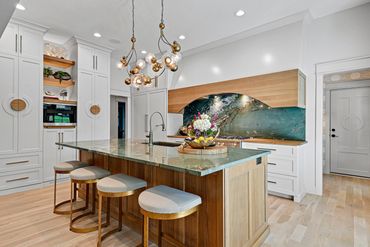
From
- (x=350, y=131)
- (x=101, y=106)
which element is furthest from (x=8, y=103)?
(x=350, y=131)

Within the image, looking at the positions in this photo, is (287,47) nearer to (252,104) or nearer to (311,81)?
(311,81)

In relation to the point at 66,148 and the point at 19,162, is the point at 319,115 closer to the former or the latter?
the point at 66,148

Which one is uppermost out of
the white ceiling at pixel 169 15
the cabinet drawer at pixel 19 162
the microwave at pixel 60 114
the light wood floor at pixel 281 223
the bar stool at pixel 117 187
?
the white ceiling at pixel 169 15

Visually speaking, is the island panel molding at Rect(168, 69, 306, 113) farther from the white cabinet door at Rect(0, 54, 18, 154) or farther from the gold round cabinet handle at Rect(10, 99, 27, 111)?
the white cabinet door at Rect(0, 54, 18, 154)

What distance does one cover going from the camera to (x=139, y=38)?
13.8ft

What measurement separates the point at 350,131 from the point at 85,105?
609 centimetres

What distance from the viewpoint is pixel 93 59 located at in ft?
14.8

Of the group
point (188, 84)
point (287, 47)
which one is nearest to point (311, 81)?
point (287, 47)

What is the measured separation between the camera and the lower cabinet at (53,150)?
3.86 meters

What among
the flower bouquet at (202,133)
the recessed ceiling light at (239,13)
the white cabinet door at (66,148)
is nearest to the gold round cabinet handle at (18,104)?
the white cabinet door at (66,148)

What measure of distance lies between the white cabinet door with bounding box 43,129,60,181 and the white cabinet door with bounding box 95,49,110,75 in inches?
65.7

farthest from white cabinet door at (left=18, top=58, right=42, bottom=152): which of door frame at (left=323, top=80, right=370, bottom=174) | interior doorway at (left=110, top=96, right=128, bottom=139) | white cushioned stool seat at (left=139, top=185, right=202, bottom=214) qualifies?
door frame at (left=323, top=80, right=370, bottom=174)

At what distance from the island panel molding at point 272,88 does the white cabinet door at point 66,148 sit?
3013 mm

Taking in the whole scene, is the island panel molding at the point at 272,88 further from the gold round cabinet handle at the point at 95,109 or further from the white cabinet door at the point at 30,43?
the white cabinet door at the point at 30,43
